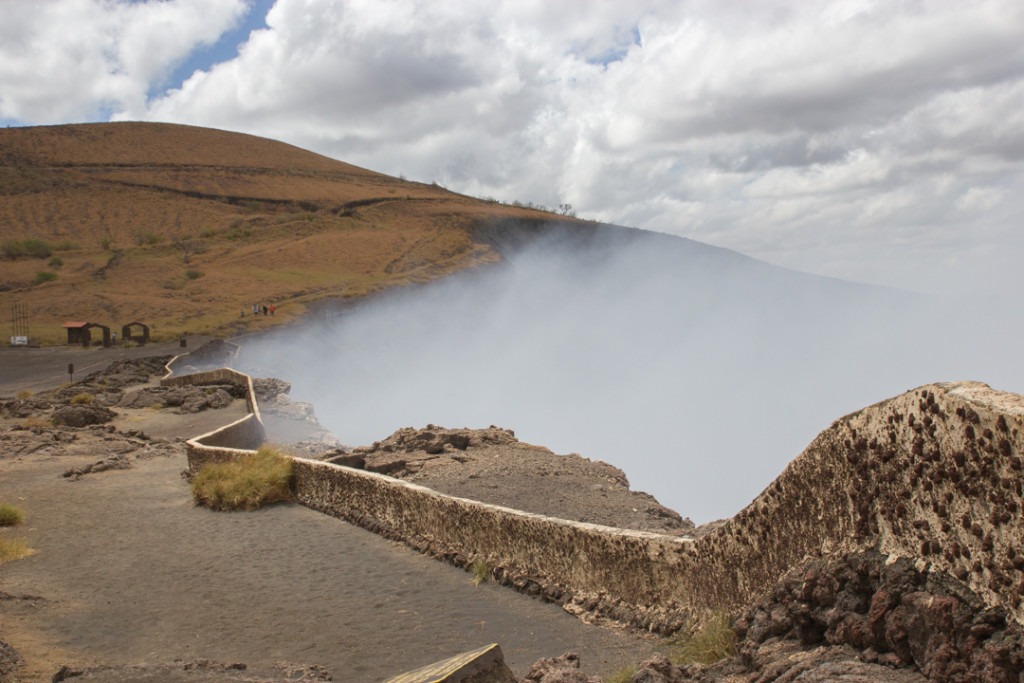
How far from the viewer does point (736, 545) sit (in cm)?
429

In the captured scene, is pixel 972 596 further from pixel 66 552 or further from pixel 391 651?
pixel 66 552

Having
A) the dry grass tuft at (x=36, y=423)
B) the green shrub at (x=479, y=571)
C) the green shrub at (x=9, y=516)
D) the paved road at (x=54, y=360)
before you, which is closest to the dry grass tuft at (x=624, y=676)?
the green shrub at (x=479, y=571)

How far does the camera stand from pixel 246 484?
11.0 metres

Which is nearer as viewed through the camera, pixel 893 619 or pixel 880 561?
pixel 893 619

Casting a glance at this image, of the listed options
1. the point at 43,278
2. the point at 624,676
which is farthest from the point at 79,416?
the point at 43,278

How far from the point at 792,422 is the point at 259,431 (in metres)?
58.2

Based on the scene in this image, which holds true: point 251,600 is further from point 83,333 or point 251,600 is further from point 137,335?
point 137,335

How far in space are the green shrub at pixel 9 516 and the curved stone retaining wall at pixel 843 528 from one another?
6.95m

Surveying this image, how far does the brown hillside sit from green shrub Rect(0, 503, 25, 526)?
3736 centimetres

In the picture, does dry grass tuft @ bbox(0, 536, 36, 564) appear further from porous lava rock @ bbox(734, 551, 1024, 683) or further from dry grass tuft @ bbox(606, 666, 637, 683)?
porous lava rock @ bbox(734, 551, 1024, 683)

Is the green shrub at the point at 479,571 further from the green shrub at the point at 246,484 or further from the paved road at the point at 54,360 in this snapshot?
the paved road at the point at 54,360

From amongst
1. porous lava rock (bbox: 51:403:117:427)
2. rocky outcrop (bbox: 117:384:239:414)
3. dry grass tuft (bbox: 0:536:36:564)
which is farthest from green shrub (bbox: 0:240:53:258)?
dry grass tuft (bbox: 0:536:36:564)

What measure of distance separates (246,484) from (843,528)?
9061mm

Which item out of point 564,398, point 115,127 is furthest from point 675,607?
point 115,127
